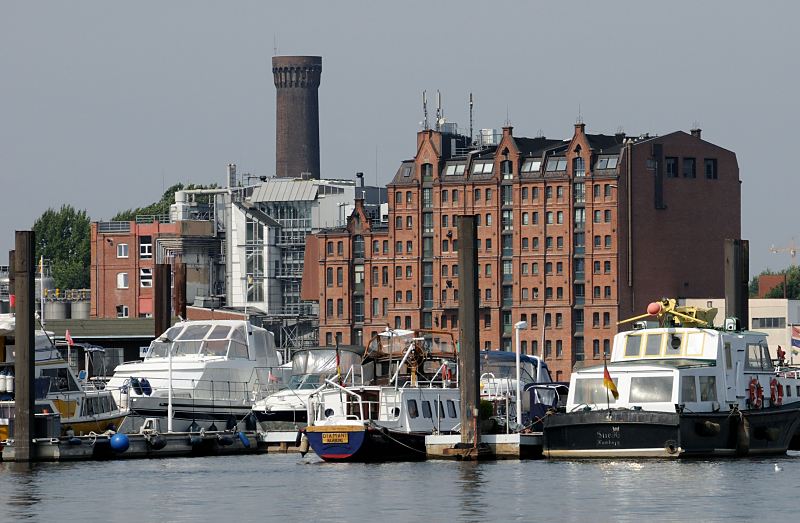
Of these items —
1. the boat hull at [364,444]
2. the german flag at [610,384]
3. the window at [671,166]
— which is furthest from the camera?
the window at [671,166]

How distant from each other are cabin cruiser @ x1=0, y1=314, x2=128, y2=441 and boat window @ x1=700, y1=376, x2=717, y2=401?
22.0 meters

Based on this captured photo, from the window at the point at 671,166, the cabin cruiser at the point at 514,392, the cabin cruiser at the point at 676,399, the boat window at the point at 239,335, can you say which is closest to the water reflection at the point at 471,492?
the cabin cruiser at the point at 676,399

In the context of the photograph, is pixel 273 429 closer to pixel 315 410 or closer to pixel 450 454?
pixel 315 410

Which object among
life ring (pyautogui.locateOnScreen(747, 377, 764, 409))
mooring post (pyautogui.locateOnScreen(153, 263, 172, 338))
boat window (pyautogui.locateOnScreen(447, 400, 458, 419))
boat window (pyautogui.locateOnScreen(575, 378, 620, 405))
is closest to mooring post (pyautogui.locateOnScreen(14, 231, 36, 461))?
boat window (pyautogui.locateOnScreen(447, 400, 458, 419))

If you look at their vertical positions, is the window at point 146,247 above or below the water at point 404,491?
above

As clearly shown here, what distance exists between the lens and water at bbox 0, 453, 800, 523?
51.6 meters

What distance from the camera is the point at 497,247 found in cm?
17325

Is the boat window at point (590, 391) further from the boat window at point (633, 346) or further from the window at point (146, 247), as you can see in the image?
the window at point (146, 247)

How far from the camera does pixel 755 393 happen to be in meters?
68.2

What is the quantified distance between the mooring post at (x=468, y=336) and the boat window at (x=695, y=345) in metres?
7.75

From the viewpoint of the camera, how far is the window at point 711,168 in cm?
17100

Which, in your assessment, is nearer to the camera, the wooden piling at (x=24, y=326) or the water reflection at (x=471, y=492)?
the water reflection at (x=471, y=492)

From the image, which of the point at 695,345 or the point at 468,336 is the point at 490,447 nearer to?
the point at 468,336

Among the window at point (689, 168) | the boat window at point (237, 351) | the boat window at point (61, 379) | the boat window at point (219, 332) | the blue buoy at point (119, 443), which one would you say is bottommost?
the blue buoy at point (119, 443)
